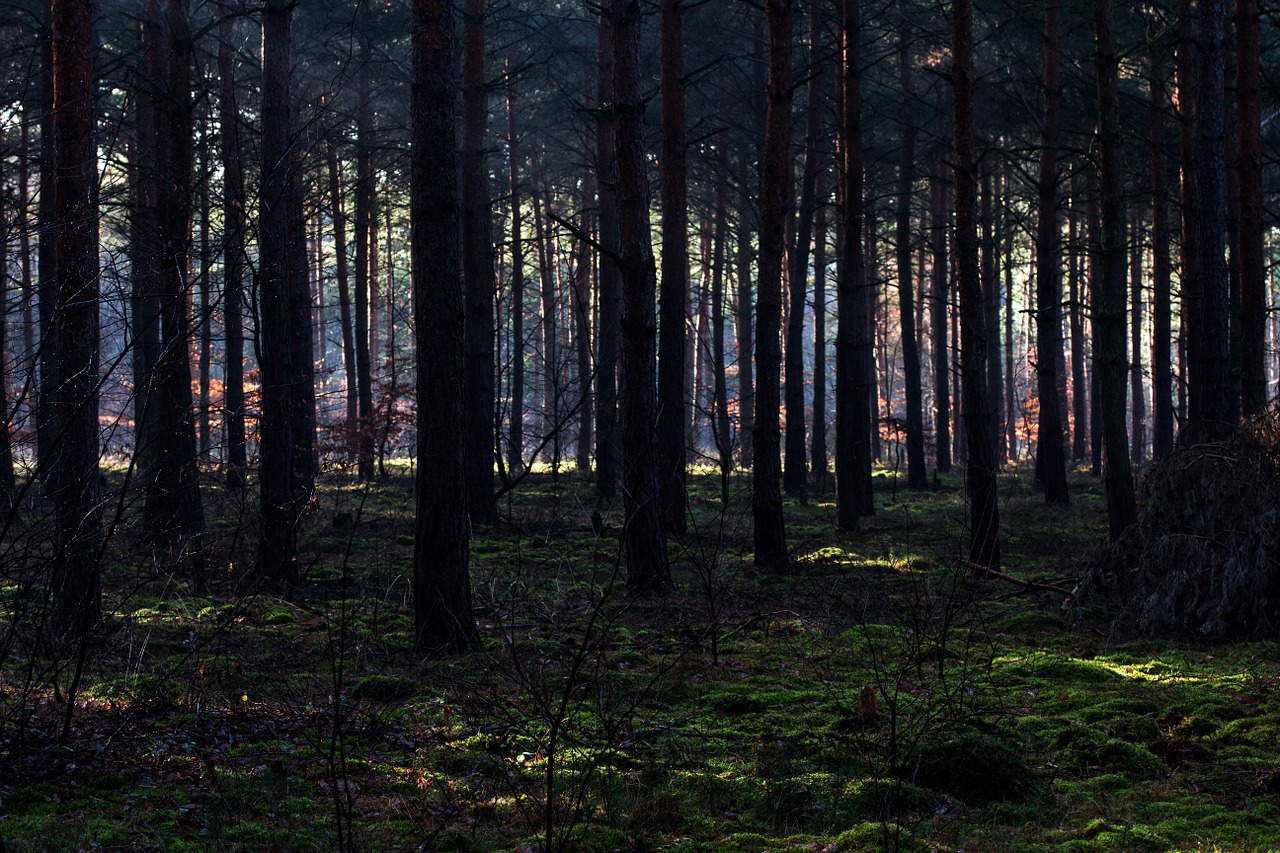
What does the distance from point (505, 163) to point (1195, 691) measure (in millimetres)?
27489

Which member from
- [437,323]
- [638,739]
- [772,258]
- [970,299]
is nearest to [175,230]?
[437,323]

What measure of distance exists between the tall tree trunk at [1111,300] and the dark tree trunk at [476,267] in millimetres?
8065

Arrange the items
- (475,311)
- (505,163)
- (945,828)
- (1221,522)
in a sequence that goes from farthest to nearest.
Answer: (505,163), (475,311), (1221,522), (945,828)

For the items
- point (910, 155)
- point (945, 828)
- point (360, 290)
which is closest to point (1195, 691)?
point (945, 828)

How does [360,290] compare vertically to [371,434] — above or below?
A: above

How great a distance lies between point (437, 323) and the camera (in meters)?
7.45

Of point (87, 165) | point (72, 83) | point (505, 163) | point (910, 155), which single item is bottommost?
point (87, 165)

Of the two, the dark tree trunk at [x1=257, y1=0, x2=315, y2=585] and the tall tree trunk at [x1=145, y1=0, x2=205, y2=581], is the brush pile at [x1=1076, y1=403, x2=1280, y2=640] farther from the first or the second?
the tall tree trunk at [x1=145, y1=0, x2=205, y2=581]

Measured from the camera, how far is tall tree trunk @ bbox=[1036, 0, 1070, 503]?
56.1ft

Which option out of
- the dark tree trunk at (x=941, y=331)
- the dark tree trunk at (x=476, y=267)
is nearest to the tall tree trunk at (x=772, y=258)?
the dark tree trunk at (x=476, y=267)

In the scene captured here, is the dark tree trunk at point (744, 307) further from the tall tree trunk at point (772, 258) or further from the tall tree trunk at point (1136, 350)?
the tall tree trunk at point (772, 258)

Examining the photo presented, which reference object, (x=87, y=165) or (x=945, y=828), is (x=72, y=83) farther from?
(x=945, y=828)

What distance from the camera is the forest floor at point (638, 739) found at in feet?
13.6

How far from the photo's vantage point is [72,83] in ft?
25.0
